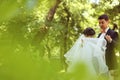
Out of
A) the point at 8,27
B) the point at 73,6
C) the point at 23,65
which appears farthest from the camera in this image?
the point at 73,6

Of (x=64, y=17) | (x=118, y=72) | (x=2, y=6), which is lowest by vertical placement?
(x=118, y=72)

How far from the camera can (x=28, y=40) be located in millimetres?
551

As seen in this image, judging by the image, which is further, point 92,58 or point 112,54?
point 112,54

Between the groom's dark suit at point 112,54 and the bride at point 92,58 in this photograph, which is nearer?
the bride at point 92,58

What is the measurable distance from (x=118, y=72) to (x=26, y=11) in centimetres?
15

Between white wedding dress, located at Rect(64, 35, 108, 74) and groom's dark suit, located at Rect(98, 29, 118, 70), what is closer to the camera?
white wedding dress, located at Rect(64, 35, 108, 74)

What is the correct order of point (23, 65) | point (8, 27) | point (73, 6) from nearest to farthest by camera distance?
point (23, 65), point (8, 27), point (73, 6)

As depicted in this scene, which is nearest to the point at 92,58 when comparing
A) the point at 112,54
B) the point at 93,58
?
the point at 93,58

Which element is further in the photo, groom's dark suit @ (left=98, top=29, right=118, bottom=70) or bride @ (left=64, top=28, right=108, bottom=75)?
groom's dark suit @ (left=98, top=29, right=118, bottom=70)

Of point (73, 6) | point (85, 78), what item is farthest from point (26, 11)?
point (73, 6)

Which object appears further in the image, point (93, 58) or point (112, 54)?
point (112, 54)

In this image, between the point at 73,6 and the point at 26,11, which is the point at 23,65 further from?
the point at 73,6

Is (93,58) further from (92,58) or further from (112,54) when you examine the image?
(112,54)

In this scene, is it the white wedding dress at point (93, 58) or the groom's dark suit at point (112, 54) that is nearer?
the white wedding dress at point (93, 58)
